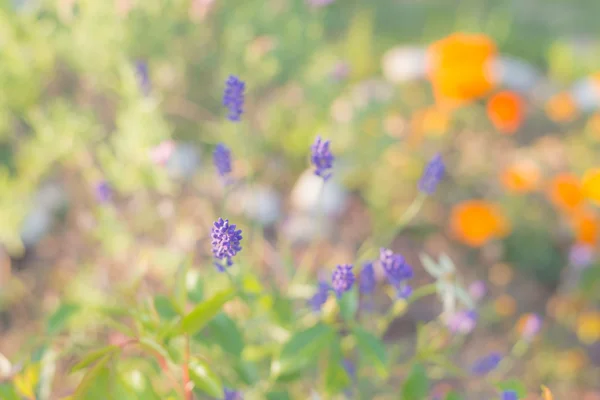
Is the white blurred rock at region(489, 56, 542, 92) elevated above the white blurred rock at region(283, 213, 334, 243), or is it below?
below

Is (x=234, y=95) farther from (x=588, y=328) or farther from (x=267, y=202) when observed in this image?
(x=588, y=328)

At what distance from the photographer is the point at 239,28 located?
87.7 inches

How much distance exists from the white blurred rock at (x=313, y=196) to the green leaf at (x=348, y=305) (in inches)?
53.2

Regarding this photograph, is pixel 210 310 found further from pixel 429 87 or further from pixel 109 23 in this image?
pixel 429 87

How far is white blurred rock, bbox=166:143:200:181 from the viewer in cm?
247

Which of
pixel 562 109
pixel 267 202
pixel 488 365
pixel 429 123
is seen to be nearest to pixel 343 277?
pixel 488 365

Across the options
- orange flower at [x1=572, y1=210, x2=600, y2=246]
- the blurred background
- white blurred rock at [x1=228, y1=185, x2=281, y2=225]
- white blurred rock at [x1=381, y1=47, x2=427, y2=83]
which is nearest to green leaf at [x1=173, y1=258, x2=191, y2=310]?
the blurred background

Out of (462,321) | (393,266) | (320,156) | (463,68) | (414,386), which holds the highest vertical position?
(320,156)

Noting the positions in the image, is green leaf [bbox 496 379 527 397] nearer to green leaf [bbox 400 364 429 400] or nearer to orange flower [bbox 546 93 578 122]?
green leaf [bbox 400 364 429 400]

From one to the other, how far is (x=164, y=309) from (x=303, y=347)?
0.24 meters

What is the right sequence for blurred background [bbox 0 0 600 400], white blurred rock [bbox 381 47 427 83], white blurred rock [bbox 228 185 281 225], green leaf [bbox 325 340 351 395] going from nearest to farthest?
green leaf [bbox 325 340 351 395], blurred background [bbox 0 0 600 400], white blurred rock [bbox 228 185 281 225], white blurred rock [bbox 381 47 427 83]

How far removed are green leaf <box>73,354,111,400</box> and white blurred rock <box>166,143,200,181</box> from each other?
1547 mm

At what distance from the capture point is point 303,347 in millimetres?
1021

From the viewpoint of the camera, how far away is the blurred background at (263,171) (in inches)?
78.0
